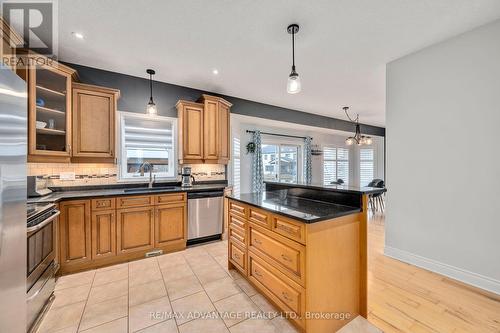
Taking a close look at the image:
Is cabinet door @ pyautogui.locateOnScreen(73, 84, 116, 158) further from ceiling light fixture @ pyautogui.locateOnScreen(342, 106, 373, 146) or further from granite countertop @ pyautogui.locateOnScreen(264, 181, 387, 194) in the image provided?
ceiling light fixture @ pyautogui.locateOnScreen(342, 106, 373, 146)

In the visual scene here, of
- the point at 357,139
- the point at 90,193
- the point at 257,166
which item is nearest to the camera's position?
the point at 90,193

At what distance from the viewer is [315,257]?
153cm

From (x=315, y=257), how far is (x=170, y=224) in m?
2.32

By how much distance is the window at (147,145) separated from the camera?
11.2 feet

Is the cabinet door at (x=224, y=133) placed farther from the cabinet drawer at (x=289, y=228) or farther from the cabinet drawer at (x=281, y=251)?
the cabinet drawer at (x=289, y=228)

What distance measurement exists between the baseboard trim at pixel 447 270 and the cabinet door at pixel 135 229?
3392 millimetres

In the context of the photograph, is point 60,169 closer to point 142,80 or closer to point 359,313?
point 142,80

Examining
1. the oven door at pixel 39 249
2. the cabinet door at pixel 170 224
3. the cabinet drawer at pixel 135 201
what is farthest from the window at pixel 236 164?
the oven door at pixel 39 249

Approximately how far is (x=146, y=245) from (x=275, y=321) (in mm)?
2060

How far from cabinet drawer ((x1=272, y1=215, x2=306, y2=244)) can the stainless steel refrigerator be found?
1.68 metres

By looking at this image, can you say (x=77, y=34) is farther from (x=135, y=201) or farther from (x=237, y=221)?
(x=237, y=221)

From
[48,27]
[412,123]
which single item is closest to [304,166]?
[412,123]

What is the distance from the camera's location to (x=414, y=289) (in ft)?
7.18

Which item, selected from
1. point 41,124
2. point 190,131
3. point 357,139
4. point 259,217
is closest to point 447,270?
point 259,217
